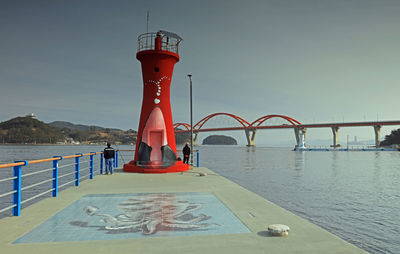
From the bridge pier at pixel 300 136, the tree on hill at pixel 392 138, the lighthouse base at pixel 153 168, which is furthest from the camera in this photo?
the tree on hill at pixel 392 138

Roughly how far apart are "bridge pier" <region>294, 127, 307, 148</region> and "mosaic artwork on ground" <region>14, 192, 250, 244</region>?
337 ft

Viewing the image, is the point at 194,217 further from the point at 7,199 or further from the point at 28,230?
the point at 7,199

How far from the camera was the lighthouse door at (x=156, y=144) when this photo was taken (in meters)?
14.5

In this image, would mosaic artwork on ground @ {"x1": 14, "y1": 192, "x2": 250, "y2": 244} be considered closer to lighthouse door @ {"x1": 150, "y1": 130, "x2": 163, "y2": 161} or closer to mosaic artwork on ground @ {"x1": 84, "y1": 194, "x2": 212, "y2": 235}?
mosaic artwork on ground @ {"x1": 84, "y1": 194, "x2": 212, "y2": 235}

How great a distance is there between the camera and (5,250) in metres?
4.01

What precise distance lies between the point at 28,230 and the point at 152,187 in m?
5.09

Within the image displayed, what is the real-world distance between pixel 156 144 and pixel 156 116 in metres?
1.42

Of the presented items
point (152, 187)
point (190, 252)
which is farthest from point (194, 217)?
point (152, 187)

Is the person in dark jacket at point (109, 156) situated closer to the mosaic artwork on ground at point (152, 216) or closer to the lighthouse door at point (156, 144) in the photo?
the lighthouse door at point (156, 144)

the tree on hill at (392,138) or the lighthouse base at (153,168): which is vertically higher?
the tree on hill at (392,138)

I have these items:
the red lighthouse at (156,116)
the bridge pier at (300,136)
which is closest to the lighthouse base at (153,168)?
the red lighthouse at (156,116)

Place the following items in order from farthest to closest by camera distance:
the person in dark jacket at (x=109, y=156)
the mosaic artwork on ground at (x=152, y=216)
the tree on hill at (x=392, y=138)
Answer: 1. the tree on hill at (x=392, y=138)
2. the person in dark jacket at (x=109, y=156)
3. the mosaic artwork on ground at (x=152, y=216)

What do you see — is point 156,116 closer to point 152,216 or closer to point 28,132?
point 152,216

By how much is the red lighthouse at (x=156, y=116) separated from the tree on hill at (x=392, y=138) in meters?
129
